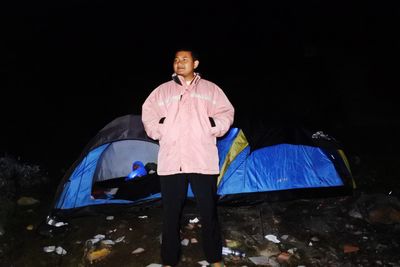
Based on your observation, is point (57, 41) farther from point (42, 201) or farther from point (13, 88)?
point (42, 201)

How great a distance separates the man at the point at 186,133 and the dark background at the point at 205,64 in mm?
1839

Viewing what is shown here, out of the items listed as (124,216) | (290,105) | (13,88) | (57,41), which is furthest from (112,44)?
(124,216)

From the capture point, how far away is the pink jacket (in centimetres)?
317

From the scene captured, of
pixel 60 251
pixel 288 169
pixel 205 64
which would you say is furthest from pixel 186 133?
pixel 205 64

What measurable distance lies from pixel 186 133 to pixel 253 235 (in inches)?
76.9

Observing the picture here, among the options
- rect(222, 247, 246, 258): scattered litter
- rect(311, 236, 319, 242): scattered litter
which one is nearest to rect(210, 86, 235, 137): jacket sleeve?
rect(222, 247, 246, 258): scattered litter

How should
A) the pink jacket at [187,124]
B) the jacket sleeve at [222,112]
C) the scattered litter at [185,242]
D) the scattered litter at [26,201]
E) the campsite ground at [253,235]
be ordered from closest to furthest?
1. the pink jacket at [187,124]
2. the jacket sleeve at [222,112]
3. the campsite ground at [253,235]
4. the scattered litter at [185,242]
5. the scattered litter at [26,201]

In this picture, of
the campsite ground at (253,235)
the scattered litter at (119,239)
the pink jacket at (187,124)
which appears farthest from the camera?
the scattered litter at (119,239)

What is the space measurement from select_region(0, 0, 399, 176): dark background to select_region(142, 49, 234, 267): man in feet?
6.03

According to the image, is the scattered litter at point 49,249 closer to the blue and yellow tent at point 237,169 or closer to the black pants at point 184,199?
the blue and yellow tent at point 237,169

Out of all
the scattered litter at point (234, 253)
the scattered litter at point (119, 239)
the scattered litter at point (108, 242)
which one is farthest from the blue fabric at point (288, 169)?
the scattered litter at point (108, 242)

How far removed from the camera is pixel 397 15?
18.4 m

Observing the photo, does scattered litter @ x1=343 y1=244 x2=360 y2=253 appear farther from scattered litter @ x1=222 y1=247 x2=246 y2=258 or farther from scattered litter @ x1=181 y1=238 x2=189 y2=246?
scattered litter @ x1=181 y1=238 x2=189 y2=246

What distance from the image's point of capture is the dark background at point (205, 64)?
9.45 m
